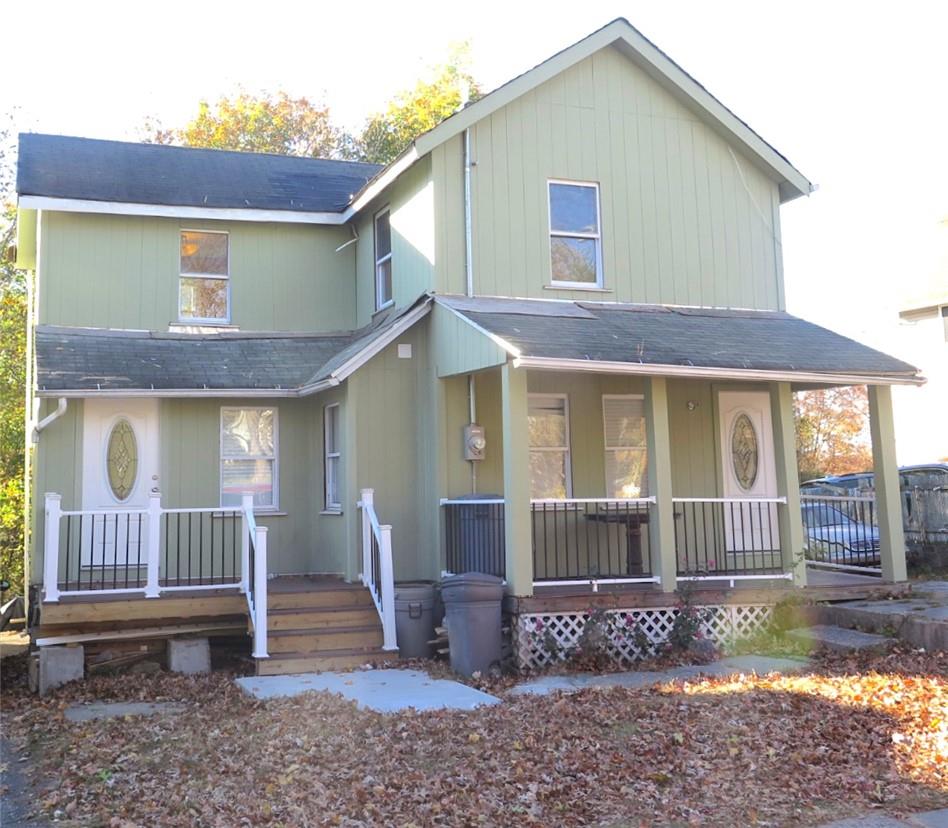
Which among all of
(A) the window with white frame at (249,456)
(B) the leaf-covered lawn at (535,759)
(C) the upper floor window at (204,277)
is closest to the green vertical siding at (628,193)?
(A) the window with white frame at (249,456)

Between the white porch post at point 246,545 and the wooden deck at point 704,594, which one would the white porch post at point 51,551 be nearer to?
the white porch post at point 246,545

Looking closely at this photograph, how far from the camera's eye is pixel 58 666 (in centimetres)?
1087

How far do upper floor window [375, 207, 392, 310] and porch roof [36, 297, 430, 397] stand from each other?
40 cm

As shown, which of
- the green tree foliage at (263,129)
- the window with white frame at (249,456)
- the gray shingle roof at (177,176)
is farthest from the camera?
the green tree foliage at (263,129)

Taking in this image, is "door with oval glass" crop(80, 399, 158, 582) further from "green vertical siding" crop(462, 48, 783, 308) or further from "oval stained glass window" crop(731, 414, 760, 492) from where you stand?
"oval stained glass window" crop(731, 414, 760, 492)

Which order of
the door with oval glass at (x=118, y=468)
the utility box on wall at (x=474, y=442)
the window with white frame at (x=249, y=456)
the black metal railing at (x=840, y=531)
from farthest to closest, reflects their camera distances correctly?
1. the black metal railing at (x=840, y=531)
2. the window with white frame at (x=249, y=456)
3. the door with oval glass at (x=118, y=468)
4. the utility box on wall at (x=474, y=442)

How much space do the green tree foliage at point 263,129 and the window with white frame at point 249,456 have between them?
1898cm

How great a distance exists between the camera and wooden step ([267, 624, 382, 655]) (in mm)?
10578

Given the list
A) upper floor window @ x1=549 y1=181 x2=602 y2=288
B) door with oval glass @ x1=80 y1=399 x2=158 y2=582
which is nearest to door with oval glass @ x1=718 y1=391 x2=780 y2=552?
upper floor window @ x1=549 y1=181 x2=602 y2=288

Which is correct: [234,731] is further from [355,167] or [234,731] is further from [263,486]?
[355,167]

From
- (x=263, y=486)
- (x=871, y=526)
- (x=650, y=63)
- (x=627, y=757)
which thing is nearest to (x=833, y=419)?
(x=871, y=526)

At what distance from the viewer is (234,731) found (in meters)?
7.81

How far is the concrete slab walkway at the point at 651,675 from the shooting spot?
9.21 m

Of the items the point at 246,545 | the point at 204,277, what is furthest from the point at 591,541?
the point at 204,277
